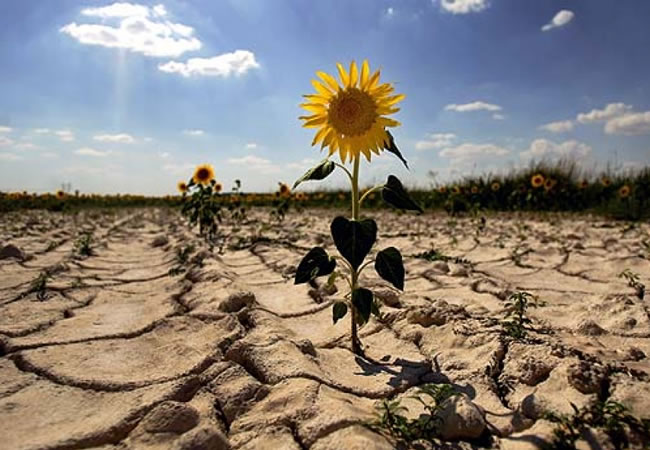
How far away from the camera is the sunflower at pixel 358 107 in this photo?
5.07 ft

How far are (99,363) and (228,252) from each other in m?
2.53

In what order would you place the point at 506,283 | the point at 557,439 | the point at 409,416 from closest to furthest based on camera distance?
the point at 557,439, the point at 409,416, the point at 506,283

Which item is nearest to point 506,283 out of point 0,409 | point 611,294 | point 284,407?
point 611,294

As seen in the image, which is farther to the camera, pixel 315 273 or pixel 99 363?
pixel 99 363

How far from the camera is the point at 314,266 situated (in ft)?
5.05

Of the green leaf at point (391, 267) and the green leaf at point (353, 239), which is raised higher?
the green leaf at point (353, 239)

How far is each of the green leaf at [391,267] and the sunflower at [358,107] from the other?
321 mm

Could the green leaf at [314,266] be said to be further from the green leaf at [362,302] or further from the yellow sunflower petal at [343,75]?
the yellow sunflower petal at [343,75]

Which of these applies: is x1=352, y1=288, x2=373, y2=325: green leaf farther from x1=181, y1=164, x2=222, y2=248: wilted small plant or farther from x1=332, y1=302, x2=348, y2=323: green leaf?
x1=181, y1=164, x2=222, y2=248: wilted small plant

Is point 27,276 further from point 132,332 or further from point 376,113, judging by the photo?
point 376,113

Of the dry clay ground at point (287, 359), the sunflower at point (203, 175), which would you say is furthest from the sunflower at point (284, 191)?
the dry clay ground at point (287, 359)

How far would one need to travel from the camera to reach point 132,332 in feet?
6.41

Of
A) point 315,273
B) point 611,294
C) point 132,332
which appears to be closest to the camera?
point 315,273

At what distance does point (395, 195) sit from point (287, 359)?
0.62 m
